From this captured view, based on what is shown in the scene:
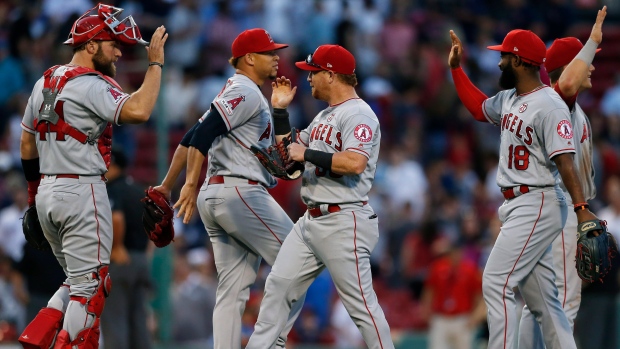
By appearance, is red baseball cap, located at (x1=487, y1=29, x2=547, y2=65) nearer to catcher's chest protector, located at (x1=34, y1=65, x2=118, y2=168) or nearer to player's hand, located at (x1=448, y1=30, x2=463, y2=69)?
player's hand, located at (x1=448, y1=30, x2=463, y2=69)

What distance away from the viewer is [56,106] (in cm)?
683

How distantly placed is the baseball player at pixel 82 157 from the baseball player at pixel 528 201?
234 centimetres

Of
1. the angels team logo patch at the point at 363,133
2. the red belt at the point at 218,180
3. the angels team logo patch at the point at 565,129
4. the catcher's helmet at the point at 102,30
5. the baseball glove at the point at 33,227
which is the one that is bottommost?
the baseball glove at the point at 33,227

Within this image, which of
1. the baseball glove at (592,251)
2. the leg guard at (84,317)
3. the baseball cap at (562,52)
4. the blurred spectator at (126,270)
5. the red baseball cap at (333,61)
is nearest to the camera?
the baseball glove at (592,251)

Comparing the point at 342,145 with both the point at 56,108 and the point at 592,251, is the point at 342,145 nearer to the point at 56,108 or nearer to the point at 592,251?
the point at 592,251

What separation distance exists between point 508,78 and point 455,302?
19.7 ft

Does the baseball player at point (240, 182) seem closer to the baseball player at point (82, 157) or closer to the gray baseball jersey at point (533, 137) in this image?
the baseball player at point (82, 157)

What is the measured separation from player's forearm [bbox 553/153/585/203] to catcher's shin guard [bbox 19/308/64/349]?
3397mm

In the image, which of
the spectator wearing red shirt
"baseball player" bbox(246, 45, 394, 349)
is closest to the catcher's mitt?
"baseball player" bbox(246, 45, 394, 349)

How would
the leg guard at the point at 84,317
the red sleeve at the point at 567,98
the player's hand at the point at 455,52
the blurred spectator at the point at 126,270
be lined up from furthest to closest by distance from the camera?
1. the blurred spectator at the point at 126,270
2. the player's hand at the point at 455,52
3. the red sleeve at the point at 567,98
4. the leg guard at the point at 84,317

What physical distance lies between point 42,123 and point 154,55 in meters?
0.85

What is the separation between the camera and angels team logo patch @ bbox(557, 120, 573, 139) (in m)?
6.71

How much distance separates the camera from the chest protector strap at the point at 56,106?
22.4 ft

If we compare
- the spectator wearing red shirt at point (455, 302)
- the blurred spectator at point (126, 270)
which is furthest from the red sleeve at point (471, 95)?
the spectator wearing red shirt at point (455, 302)
